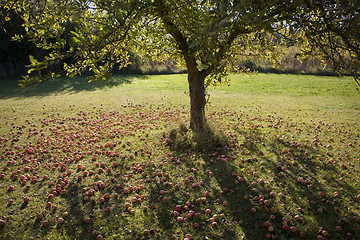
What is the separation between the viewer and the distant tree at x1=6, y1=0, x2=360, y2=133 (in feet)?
9.64

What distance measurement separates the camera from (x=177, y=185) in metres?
4.81

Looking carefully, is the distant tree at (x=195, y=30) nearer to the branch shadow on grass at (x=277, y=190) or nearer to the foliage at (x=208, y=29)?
the foliage at (x=208, y=29)

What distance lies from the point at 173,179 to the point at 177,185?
0.32 meters

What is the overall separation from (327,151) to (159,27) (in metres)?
6.12

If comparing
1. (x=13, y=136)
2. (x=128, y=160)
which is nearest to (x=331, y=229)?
(x=128, y=160)

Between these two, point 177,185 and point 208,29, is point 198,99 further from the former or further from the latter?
point 208,29

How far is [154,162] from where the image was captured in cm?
594

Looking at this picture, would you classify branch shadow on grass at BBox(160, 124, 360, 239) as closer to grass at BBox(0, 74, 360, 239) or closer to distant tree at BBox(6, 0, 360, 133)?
grass at BBox(0, 74, 360, 239)

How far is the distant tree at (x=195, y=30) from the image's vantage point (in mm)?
2938

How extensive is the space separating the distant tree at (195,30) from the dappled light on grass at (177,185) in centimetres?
187

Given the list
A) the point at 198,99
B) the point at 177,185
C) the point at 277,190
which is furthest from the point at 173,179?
Result: the point at 198,99

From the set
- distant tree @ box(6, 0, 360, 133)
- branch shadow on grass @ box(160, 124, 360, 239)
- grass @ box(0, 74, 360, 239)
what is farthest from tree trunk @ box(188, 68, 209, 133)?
branch shadow on grass @ box(160, 124, 360, 239)

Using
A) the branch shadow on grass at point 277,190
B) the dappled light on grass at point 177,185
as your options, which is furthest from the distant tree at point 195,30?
the dappled light on grass at point 177,185

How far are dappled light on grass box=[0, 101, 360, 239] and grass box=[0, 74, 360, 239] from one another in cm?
2
